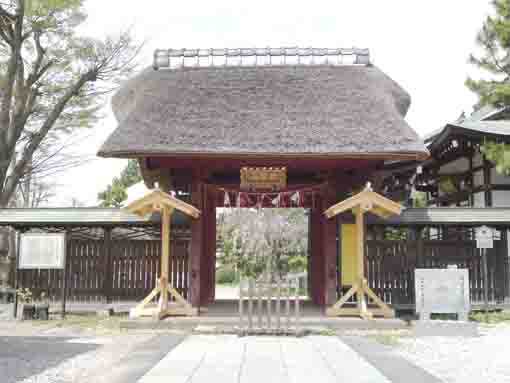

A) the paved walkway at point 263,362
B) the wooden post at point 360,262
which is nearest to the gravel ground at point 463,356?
the paved walkway at point 263,362

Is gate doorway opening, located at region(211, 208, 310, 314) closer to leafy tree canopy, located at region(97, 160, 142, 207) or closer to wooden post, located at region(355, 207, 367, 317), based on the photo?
leafy tree canopy, located at region(97, 160, 142, 207)

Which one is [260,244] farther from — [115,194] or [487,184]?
[487,184]

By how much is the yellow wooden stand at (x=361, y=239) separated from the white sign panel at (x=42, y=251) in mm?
5170

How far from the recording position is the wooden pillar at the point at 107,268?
11.1 meters

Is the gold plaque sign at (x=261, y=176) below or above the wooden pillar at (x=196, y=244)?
above

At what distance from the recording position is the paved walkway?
5228 mm

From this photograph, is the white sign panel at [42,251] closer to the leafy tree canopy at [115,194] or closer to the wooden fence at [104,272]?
the wooden fence at [104,272]

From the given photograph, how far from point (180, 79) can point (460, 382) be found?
27.5 feet

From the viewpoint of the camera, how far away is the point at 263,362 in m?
5.99

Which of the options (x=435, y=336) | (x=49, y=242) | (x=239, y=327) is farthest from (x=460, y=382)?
(x=49, y=242)

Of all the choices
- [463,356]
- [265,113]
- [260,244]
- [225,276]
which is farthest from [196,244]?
[225,276]

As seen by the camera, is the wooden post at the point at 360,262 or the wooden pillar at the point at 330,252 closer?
the wooden post at the point at 360,262

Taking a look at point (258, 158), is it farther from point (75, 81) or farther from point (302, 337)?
point (75, 81)

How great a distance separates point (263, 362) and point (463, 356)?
251 cm
